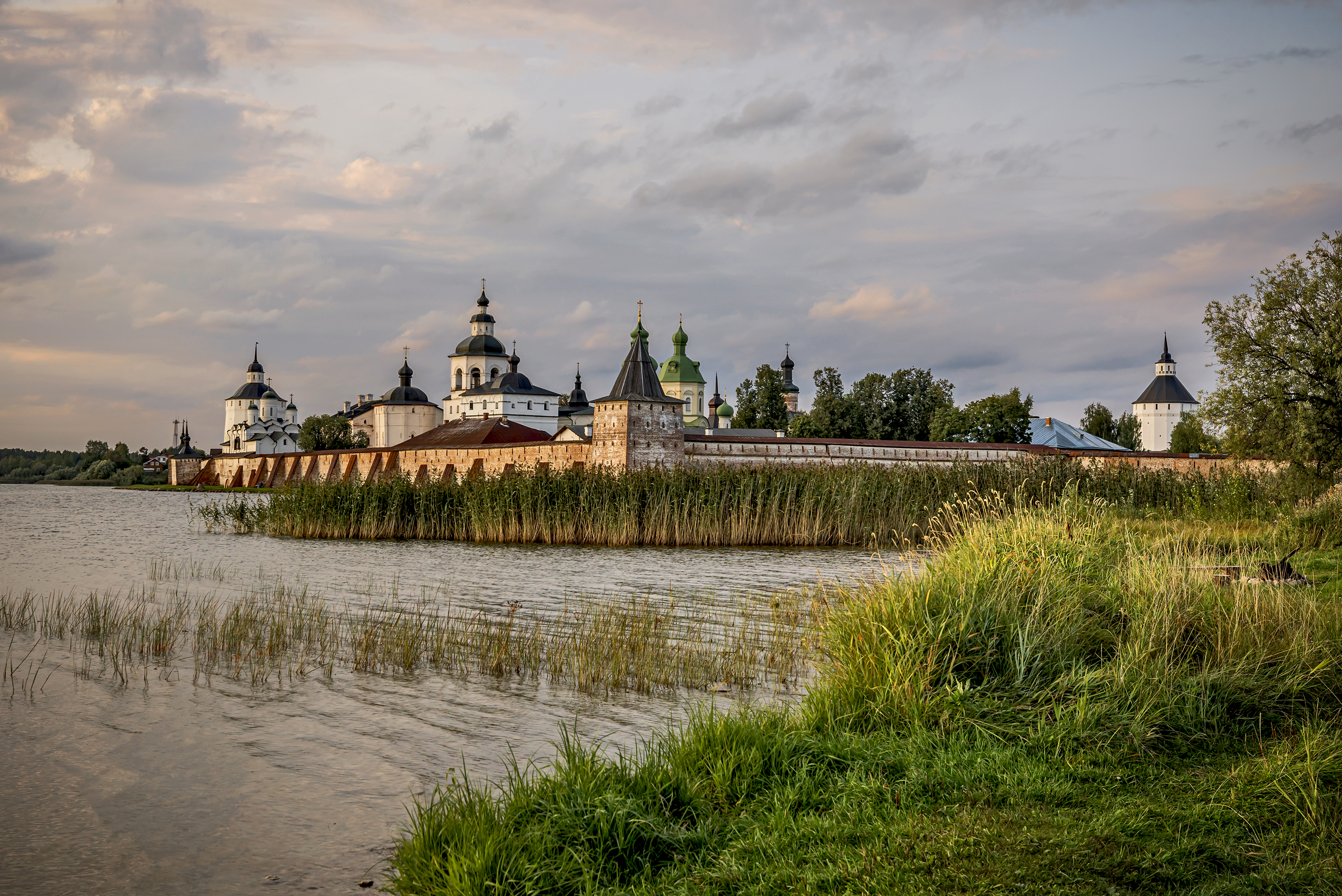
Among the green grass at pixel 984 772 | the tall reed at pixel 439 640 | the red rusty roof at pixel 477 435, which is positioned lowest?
the tall reed at pixel 439 640

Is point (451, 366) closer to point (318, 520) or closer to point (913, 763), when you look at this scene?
point (318, 520)

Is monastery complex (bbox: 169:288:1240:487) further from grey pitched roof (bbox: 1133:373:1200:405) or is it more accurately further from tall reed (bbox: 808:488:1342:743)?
tall reed (bbox: 808:488:1342:743)

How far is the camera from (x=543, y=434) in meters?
49.7

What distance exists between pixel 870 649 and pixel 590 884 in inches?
87.7

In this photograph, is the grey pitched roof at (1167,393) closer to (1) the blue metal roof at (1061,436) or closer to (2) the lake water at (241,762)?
(1) the blue metal roof at (1061,436)

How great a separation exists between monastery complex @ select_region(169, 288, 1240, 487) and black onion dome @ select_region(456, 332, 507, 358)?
0.10 meters

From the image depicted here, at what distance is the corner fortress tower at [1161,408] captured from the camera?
74.4 metres

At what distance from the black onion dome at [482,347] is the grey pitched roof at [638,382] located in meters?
45.1

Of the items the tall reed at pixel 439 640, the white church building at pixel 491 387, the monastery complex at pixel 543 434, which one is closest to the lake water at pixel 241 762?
the tall reed at pixel 439 640

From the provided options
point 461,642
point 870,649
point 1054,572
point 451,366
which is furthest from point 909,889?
point 451,366

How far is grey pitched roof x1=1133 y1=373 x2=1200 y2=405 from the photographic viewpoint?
74562mm

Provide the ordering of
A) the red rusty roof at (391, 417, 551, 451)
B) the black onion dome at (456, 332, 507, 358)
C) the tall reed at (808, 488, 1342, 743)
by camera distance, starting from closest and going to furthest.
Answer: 1. the tall reed at (808, 488, 1342, 743)
2. the red rusty roof at (391, 417, 551, 451)
3. the black onion dome at (456, 332, 507, 358)

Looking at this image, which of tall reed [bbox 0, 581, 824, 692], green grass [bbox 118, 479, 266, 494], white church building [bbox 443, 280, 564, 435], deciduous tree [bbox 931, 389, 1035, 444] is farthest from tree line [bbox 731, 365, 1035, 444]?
tall reed [bbox 0, 581, 824, 692]

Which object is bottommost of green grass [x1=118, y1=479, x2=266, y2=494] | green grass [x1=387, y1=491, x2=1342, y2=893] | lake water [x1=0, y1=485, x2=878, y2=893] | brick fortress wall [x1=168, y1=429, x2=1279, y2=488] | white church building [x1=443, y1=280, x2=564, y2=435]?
lake water [x1=0, y1=485, x2=878, y2=893]
